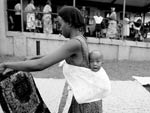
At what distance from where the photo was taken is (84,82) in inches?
63.8

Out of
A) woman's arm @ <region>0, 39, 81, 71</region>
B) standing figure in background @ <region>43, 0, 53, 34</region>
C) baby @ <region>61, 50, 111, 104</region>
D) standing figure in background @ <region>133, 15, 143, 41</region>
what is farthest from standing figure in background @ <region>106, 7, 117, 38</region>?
woman's arm @ <region>0, 39, 81, 71</region>

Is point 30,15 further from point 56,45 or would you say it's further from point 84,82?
point 84,82

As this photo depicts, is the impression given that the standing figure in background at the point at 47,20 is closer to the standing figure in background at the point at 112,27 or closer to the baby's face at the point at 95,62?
the standing figure in background at the point at 112,27

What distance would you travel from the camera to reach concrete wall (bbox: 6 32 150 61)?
31.0 feet

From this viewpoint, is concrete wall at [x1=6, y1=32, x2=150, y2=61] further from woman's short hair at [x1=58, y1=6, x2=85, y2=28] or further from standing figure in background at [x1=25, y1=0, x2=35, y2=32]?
woman's short hair at [x1=58, y1=6, x2=85, y2=28]

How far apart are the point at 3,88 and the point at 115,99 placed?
3.03 m

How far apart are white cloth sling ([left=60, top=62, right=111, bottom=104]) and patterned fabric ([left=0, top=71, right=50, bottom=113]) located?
0.42 meters

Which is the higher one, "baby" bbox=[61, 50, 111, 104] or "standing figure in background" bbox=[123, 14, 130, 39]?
"standing figure in background" bbox=[123, 14, 130, 39]

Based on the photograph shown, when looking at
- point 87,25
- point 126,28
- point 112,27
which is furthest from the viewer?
point 126,28

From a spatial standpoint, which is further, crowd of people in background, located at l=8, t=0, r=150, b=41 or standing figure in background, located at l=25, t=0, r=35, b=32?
crowd of people in background, located at l=8, t=0, r=150, b=41

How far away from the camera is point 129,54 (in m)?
9.72

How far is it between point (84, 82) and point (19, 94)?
58 cm

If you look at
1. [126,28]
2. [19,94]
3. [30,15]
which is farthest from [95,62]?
[126,28]

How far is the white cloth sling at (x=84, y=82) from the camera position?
1614mm
